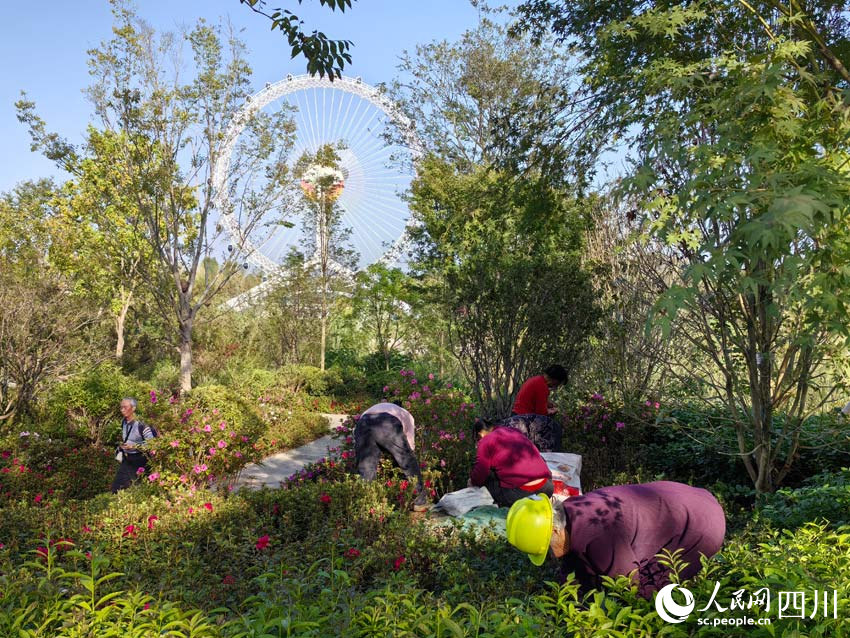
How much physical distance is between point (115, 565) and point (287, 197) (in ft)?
35.3

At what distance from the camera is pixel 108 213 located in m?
15.7

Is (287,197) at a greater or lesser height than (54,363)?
greater

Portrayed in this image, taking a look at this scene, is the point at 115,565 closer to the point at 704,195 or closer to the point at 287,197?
the point at 704,195

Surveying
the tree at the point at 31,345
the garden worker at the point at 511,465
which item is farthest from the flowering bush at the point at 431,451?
the tree at the point at 31,345

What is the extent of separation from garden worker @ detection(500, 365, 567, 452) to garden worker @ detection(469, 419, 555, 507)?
1.50 metres

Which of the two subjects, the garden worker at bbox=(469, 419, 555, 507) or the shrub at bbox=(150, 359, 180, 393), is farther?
the shrub at bbox=(150, 359, 180, 393)

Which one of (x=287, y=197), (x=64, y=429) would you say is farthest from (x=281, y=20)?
(x=287, y=197)

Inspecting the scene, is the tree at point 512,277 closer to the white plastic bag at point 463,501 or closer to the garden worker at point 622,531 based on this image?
the white plastic bag at point 463,501

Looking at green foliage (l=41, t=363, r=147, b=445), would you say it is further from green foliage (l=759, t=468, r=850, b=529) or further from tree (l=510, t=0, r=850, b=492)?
green foliage (l=759, t=468, r=850, b=529)

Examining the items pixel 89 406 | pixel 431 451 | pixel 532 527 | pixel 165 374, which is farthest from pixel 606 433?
pixel 165 374

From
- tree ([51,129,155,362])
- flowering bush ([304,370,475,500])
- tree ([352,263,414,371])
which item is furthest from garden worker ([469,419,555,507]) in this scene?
tree ([352,263,414,371])

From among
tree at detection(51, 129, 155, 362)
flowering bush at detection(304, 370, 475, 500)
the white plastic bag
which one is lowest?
the white plastic bag

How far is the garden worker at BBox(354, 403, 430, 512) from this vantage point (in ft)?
20.1

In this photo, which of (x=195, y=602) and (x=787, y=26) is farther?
(x=787, y=26)
